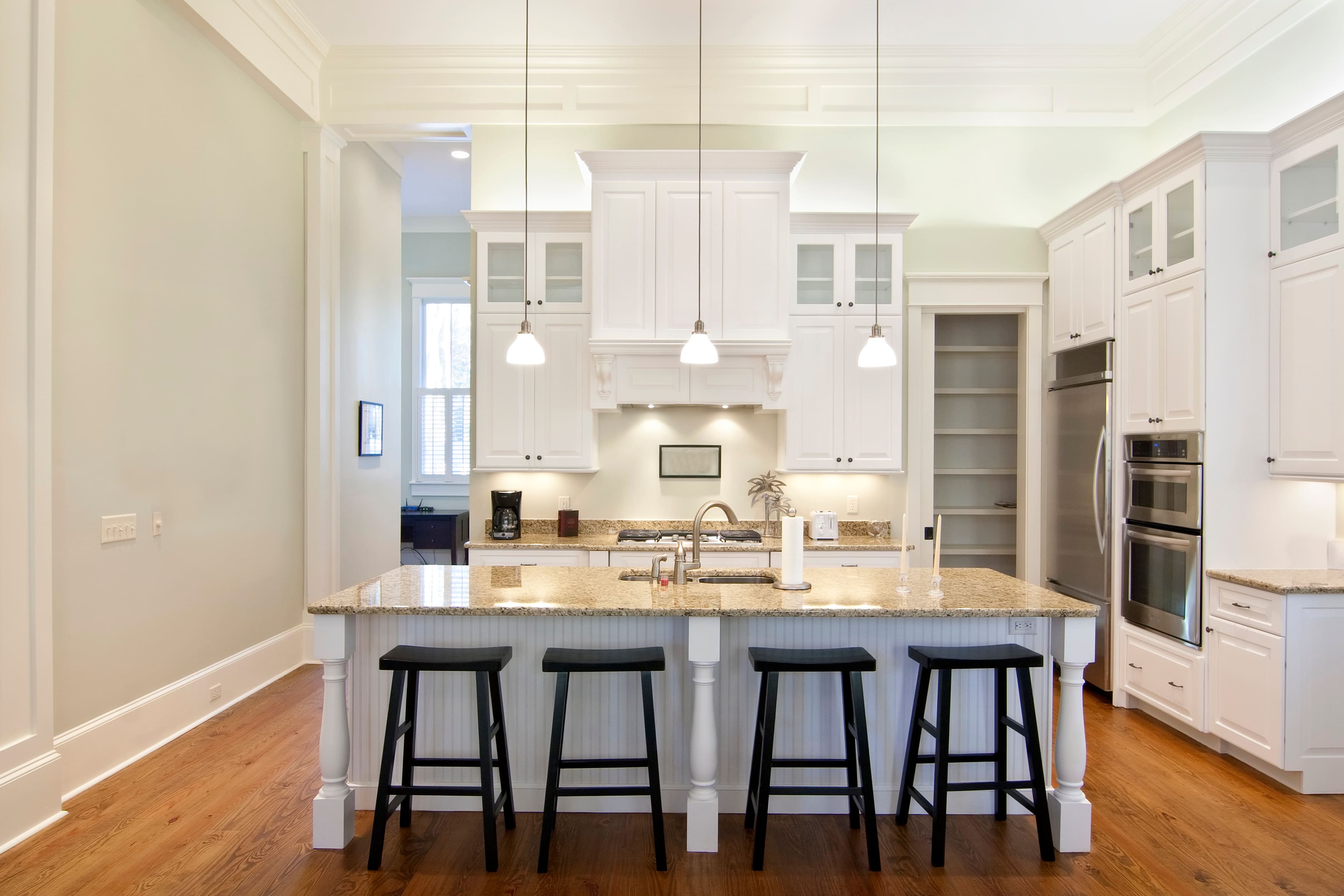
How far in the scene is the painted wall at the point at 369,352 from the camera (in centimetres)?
495

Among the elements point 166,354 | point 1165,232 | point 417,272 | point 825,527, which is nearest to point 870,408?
point 825,527

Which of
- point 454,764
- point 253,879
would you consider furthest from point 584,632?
point 253,879

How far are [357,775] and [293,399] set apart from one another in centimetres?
265

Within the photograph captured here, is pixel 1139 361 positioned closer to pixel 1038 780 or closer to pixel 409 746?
pixel 1038 780

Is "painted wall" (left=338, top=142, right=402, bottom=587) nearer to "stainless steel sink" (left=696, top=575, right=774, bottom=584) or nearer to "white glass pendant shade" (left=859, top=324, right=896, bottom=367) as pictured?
"stainless steel sink" (left=696, top=575, right=774, bottom=584)

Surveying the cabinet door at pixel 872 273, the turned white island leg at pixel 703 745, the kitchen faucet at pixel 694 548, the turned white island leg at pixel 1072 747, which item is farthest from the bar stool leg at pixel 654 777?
the cabinet door at pixel 872 273

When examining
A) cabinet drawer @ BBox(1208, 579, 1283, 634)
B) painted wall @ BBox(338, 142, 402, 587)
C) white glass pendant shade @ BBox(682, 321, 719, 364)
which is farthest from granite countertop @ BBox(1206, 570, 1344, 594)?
painted wall @ BBox(338, 142, 402, 587)

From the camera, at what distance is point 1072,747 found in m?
2.48

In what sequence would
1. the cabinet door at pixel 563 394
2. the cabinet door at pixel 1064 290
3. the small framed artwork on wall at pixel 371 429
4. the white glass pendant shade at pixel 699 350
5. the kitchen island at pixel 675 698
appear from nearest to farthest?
the kitchen island at pixel 675 698 < the white glass pendant shade at pixel 699 350 < the cabinet door at pixel 1064 290 < the cabinet door at pixel 563 394 < the small framed artwork on wall at pixel 371 429

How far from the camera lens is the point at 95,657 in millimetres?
2949

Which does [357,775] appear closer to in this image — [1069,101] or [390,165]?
[390,165]

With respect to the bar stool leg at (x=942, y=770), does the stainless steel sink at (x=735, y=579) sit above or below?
above

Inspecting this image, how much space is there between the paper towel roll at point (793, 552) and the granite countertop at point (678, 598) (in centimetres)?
6

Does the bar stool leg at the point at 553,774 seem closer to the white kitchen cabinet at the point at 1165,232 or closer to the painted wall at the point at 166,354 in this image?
the painted wall at the point at 166,354
